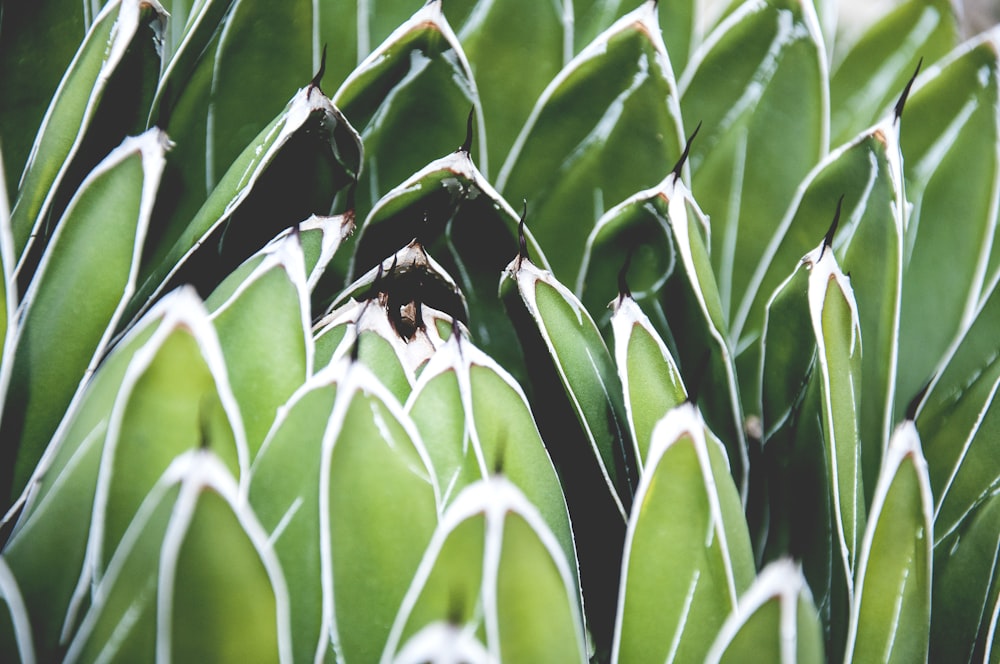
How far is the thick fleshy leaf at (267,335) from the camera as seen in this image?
0.41 meters

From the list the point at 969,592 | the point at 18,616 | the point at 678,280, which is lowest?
the point at 969,592

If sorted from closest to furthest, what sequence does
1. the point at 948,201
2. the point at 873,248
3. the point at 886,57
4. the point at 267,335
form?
the point at 267,335, the point at 873,248, the point at 948,201, the point at 886,57

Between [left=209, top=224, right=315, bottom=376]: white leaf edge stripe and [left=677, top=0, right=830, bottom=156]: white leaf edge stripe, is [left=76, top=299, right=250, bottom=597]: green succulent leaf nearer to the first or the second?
[left=209, top=224, right=315, bottom=376]: white leaf edge stripe

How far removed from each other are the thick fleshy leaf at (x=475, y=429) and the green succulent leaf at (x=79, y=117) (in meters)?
0.23

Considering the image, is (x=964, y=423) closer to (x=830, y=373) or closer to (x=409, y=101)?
(x=830, y=373)

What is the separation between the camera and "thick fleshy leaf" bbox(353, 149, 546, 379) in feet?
1.70

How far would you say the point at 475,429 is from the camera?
428 mm

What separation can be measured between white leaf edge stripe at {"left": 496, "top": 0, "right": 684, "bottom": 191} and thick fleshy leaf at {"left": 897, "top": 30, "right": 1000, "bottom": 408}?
0.20 meters

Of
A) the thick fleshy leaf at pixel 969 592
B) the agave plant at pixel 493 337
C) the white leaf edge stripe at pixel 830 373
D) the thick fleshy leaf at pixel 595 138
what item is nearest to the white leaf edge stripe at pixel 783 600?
the agave plant at pixel 493 337

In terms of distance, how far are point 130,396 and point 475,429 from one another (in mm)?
154

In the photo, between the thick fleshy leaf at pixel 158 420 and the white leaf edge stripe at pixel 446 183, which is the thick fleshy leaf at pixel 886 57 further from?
the thick fleshy leaf at pixel 158 420

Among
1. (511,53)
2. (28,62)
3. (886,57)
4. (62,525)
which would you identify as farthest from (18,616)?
(886,57)

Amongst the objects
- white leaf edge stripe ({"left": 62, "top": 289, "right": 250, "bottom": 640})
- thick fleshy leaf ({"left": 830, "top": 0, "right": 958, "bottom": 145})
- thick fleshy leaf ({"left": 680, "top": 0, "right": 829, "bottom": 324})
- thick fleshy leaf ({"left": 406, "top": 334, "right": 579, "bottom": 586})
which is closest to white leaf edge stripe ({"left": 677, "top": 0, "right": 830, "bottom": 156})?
thick fleshy leaf ({"left": 680, "top": 0, "right": 829, "bottom": 324})

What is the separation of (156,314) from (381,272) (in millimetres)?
128
